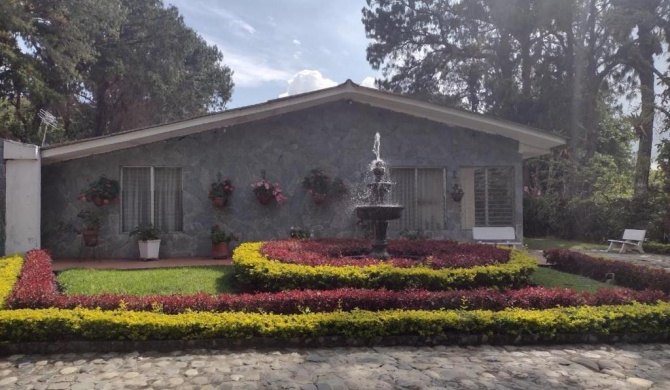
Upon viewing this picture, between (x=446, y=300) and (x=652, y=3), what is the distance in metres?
20.1

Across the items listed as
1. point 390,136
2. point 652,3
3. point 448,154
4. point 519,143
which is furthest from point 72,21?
point 652,3

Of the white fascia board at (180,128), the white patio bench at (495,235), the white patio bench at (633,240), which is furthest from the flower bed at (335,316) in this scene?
the white patio bench at (633,240)

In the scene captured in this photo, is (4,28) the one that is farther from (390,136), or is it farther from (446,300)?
(446,300)

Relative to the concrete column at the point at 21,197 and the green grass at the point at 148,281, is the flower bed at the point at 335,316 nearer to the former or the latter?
the green grass at the point at 148,281

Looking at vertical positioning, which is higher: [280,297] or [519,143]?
[519,143]

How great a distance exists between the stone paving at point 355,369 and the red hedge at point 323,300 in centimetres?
70

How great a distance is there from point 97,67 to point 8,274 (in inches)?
655

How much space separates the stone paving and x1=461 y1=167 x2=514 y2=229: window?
7.40m

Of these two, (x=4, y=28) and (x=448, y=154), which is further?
(x=4, y=28)

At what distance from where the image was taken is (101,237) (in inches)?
411

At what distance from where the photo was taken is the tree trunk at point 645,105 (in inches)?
715

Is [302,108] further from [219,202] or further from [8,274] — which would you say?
[8,274]

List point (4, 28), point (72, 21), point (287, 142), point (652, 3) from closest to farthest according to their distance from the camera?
1. point (287, 142)
2. point (4, 28)
3. point (72, 21)
4. point (652, 3)

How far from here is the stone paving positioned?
3859mm
